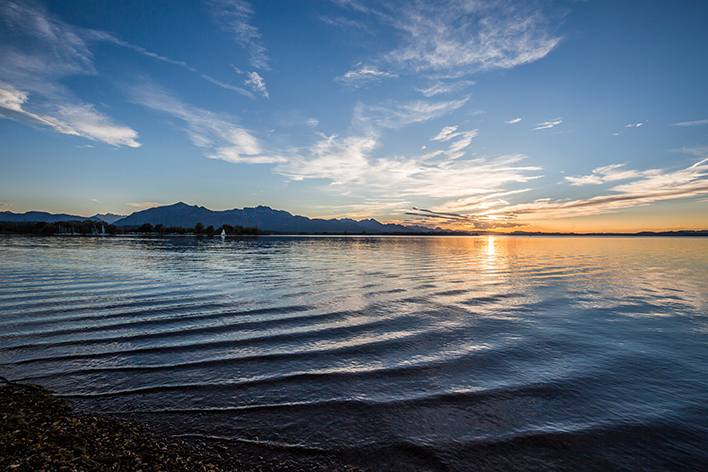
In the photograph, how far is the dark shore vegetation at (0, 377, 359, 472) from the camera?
15.0 feet

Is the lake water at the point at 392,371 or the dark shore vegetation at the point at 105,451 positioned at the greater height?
the dark shore vegetation at the point at 105,451

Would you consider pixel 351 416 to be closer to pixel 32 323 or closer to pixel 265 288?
pixel 32 323

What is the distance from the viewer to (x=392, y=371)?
842 centimetres

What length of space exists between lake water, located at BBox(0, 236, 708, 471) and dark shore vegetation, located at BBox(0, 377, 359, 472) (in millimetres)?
361

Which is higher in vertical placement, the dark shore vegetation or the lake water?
the dark shore vegetation

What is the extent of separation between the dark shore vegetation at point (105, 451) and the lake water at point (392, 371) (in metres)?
0.36

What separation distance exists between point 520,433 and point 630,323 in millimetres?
12288

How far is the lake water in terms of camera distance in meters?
5.57

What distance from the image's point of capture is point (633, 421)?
646cm

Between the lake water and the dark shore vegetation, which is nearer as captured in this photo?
the dark shore vegetation

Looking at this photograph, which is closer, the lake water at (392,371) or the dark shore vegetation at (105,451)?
the dark shore vegetation at (105,451)

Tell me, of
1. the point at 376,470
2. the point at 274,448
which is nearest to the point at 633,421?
the point at 376,470

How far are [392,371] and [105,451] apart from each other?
20.0 feet

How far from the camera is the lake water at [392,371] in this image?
557cm
